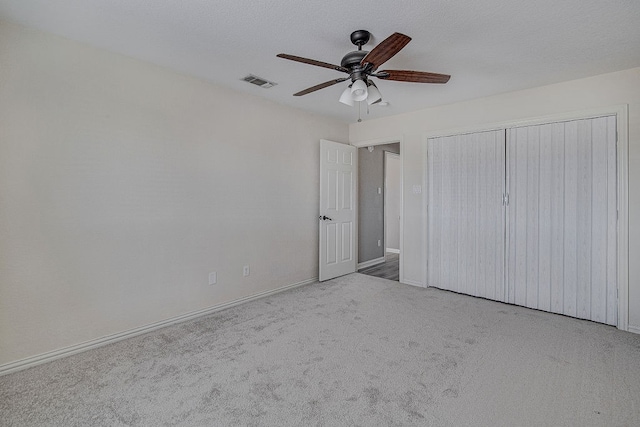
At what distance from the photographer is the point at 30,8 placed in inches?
80.6

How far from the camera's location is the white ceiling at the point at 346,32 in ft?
6.61

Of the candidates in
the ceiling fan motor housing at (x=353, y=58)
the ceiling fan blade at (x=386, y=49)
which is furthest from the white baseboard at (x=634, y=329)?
the ceiling fan motor housing at (x=353, y=58)

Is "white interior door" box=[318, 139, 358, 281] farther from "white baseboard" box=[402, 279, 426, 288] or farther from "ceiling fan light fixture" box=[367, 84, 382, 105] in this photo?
"ceiling fan light fixture" box=[367, 84, 382, 105]

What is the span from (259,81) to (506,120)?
2793mm

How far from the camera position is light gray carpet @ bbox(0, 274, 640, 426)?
177cm

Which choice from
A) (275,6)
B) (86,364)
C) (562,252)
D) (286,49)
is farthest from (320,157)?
(86,364)

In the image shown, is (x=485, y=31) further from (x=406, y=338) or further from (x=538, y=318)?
(x=538, y=318)

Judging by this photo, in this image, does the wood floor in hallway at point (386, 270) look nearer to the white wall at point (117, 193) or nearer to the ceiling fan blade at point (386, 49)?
the white wall at point (117, 193)

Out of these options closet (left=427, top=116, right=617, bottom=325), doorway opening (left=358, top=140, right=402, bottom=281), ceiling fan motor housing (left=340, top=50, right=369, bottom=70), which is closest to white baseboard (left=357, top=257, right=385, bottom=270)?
doorway opening (left=358, top=140, right=402, bottom=281)

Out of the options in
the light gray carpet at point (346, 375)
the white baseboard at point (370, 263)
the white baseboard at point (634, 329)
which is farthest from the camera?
the white baseboard at point (370, 263)

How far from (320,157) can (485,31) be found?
8.49 feet

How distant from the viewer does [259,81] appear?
3.27 m

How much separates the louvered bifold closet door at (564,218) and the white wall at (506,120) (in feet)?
0.47

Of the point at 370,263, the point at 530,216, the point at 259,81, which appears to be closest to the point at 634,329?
the point at 530,216
